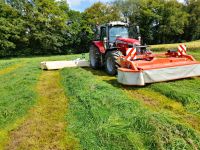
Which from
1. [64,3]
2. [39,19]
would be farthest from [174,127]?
[64,3]

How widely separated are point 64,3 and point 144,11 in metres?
13.3

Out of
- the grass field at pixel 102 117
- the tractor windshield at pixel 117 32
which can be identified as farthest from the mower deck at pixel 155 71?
the tractor windshield at pixel 117 32

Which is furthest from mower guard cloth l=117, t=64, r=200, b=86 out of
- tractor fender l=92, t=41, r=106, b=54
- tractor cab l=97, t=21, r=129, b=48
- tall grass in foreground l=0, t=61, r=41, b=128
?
tractor fender l=92, t=41, r=106, b=54

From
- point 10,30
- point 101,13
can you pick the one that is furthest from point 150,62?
point 101,13

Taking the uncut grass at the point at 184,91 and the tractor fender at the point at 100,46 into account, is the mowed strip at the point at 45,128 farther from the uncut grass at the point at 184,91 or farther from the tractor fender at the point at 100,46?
the tractor fender at the point at 100,46

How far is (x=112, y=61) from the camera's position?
1001 cm

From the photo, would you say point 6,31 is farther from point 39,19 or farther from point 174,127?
point 174,127

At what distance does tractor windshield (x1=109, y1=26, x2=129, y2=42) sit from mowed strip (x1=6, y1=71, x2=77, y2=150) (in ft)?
12.8

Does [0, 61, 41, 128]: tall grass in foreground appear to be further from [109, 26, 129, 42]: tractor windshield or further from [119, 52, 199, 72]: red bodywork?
[109, 26, 129, 42]: tractor windshield

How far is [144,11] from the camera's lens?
1837 inches

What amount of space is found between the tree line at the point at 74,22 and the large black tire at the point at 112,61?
2499 cm

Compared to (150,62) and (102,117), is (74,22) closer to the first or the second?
(150,62)

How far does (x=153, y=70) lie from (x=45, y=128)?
3.67m

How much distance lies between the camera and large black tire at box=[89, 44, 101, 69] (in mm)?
11873
